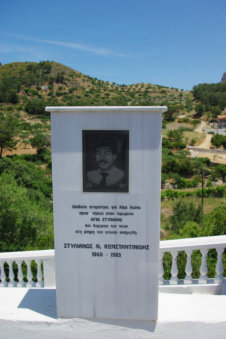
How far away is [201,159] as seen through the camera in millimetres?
36844

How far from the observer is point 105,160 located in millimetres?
2596

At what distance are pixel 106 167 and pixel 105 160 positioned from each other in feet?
0.20

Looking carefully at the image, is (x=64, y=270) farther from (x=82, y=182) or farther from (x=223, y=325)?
(x=223, y=325)

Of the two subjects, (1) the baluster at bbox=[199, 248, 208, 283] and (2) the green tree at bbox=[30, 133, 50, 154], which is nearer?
(1) the baluster at bbox=[199, 248, 208, 283]

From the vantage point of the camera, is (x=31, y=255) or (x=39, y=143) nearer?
(x=31, y=255)

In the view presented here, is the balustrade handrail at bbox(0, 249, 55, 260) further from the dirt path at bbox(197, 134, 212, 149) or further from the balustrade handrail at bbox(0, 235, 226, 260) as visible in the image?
the dirt path at bbox(197, 134, 212, 149)

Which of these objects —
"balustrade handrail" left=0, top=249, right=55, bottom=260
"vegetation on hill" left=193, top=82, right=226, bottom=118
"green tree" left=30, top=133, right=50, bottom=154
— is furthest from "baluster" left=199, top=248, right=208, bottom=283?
"vegetation on hill" left=193, top=82, right=226, bottom=118

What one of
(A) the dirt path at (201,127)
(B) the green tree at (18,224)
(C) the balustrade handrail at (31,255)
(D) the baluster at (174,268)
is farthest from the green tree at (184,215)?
(A) the dirt path at (201,127)

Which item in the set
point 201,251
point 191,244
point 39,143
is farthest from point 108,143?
point 39,143

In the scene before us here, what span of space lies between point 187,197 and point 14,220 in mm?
20866

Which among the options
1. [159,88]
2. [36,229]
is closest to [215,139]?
[36,229]

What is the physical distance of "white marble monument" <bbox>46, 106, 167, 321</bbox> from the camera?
2477 millimetres

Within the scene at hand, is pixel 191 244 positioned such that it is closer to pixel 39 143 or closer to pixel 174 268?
pixel 174 268

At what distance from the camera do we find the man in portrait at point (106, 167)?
2.53m
